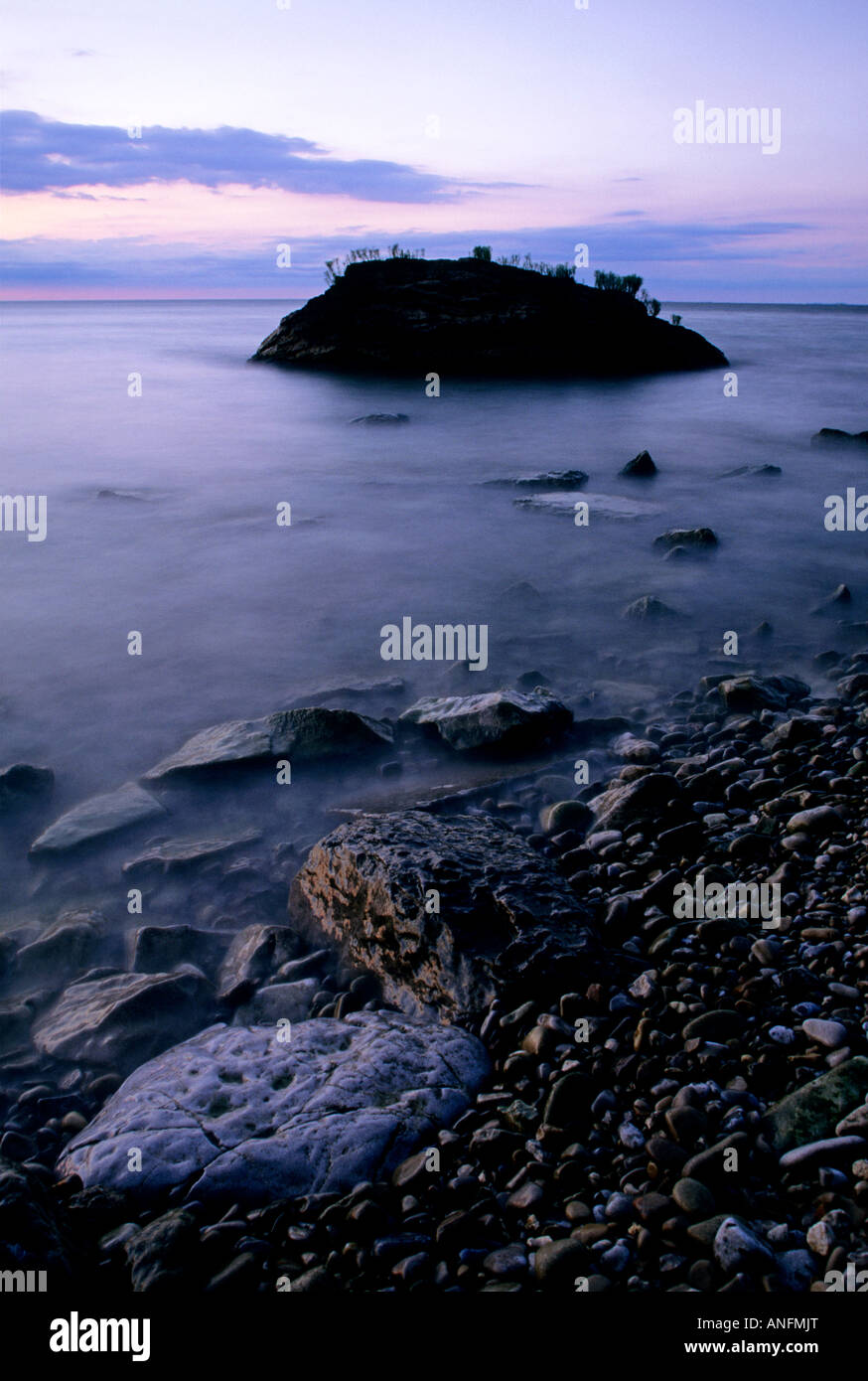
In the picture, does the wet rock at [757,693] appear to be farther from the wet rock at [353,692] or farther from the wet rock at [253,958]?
the wet rock at [253,958]

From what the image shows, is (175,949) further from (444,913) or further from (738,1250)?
(738,1250)

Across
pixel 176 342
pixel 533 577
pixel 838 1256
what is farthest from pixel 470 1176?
pixel 176 342

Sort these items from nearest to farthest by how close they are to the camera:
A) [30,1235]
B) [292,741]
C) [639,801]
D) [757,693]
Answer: [30,1235] < [639,801] < [292,741] < [757,693]

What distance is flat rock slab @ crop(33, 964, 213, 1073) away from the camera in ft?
14.0

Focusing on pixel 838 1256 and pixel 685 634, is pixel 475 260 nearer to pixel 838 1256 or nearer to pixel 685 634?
pixel 685 634

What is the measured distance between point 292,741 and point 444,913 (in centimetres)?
301

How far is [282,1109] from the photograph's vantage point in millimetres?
3449

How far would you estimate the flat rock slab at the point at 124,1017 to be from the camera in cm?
427

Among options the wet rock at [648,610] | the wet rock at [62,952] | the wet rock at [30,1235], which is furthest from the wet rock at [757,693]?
the wet rock at [30,1235]

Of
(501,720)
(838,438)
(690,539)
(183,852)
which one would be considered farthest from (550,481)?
(183,852)

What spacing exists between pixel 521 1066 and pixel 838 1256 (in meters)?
1.31

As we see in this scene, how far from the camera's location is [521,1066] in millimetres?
3590

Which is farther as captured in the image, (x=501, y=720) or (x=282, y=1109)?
(x=501, y=720)

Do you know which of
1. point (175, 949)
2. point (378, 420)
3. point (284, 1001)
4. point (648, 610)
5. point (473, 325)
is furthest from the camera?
point (473, 325)
